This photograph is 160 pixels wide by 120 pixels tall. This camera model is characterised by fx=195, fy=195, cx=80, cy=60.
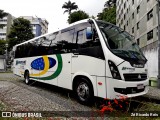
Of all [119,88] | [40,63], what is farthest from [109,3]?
[119,88]

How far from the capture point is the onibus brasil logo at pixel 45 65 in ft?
27.4

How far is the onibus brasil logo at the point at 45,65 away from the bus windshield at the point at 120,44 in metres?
2.50

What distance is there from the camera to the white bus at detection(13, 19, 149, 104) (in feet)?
18.9

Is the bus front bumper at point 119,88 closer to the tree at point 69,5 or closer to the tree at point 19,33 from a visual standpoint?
the tree at point 19,33

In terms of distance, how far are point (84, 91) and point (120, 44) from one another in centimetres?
198

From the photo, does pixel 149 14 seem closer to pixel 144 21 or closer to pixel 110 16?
pixel 144 21

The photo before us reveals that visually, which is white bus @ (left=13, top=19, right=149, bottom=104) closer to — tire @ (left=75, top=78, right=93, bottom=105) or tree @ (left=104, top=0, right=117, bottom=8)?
tire @ (left=75, top=78, right=93, bottom=105)

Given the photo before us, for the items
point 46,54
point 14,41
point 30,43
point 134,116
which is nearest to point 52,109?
point 134,116

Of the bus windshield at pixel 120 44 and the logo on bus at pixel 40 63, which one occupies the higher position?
the bus windshield at pixel 120 44

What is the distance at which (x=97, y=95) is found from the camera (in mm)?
6086

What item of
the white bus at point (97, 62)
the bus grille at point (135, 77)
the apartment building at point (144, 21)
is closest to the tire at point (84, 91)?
the white bus at point (97, 62)

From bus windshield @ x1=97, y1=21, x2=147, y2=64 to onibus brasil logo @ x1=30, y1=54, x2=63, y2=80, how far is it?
2495 mm

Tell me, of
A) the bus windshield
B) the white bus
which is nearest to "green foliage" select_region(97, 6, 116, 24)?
the white bus

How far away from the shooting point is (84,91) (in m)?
6.61
